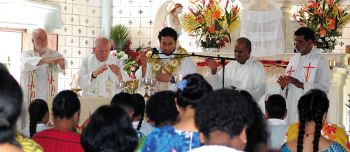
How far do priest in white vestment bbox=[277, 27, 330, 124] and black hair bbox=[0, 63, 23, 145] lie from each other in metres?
5.76

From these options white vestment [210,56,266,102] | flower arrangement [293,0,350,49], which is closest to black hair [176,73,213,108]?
white vestment [210,56,266,102]

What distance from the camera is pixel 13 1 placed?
11.3m

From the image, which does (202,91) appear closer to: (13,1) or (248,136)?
(248,136)

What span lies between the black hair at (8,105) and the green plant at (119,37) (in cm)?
1110

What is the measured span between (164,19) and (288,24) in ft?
7.08

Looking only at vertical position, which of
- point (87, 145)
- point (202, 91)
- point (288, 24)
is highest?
point (288, 24)

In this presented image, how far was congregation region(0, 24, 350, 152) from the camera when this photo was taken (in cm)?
288

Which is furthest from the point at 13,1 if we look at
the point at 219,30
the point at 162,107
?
the point at 162,107

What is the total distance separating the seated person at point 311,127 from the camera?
4.59 meters

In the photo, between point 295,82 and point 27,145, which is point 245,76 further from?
point 27,145

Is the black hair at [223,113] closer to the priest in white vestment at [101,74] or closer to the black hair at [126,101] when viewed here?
the black hair at [126,101]

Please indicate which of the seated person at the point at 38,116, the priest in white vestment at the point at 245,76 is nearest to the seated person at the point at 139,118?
the seated person at the point at 38,116

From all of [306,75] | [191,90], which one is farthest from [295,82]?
[191,90]

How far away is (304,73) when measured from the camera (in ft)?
27.3
